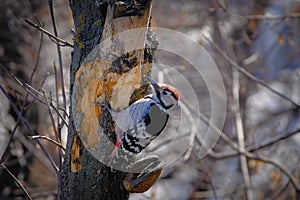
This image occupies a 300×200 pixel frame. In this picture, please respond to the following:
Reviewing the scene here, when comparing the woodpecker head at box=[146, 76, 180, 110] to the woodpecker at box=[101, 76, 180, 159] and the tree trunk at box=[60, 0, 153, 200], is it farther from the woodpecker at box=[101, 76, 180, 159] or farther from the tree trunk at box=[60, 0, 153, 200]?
the tree trunk at box=[60, 0, 153, 200]

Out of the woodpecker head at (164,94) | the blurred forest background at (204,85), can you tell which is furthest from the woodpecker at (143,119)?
the blurred forest background at (204,85)

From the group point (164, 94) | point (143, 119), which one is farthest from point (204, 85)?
point (143, 119)

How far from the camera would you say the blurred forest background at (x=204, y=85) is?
19.6 ft

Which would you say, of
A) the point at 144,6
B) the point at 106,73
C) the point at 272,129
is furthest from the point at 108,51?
the point at 272,129

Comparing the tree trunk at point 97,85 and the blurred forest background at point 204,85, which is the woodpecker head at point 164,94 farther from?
the blurred forest background at point 204,85

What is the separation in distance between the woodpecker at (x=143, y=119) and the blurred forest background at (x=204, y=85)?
2102mm

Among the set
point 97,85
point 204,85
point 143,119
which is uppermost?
point 204,85

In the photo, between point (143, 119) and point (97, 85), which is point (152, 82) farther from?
point (97, 85)

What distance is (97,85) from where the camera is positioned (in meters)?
3.26

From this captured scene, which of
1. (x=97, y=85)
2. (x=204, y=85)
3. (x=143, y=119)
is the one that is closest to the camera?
(x=97, y=85)

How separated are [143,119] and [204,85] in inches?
157

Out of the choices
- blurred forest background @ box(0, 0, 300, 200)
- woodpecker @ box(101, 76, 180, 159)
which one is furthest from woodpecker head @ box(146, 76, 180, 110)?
blurred forest background @ box(0, 0, 300, 200)

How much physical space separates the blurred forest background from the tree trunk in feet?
7.71

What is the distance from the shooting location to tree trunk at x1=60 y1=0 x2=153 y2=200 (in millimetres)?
3137
